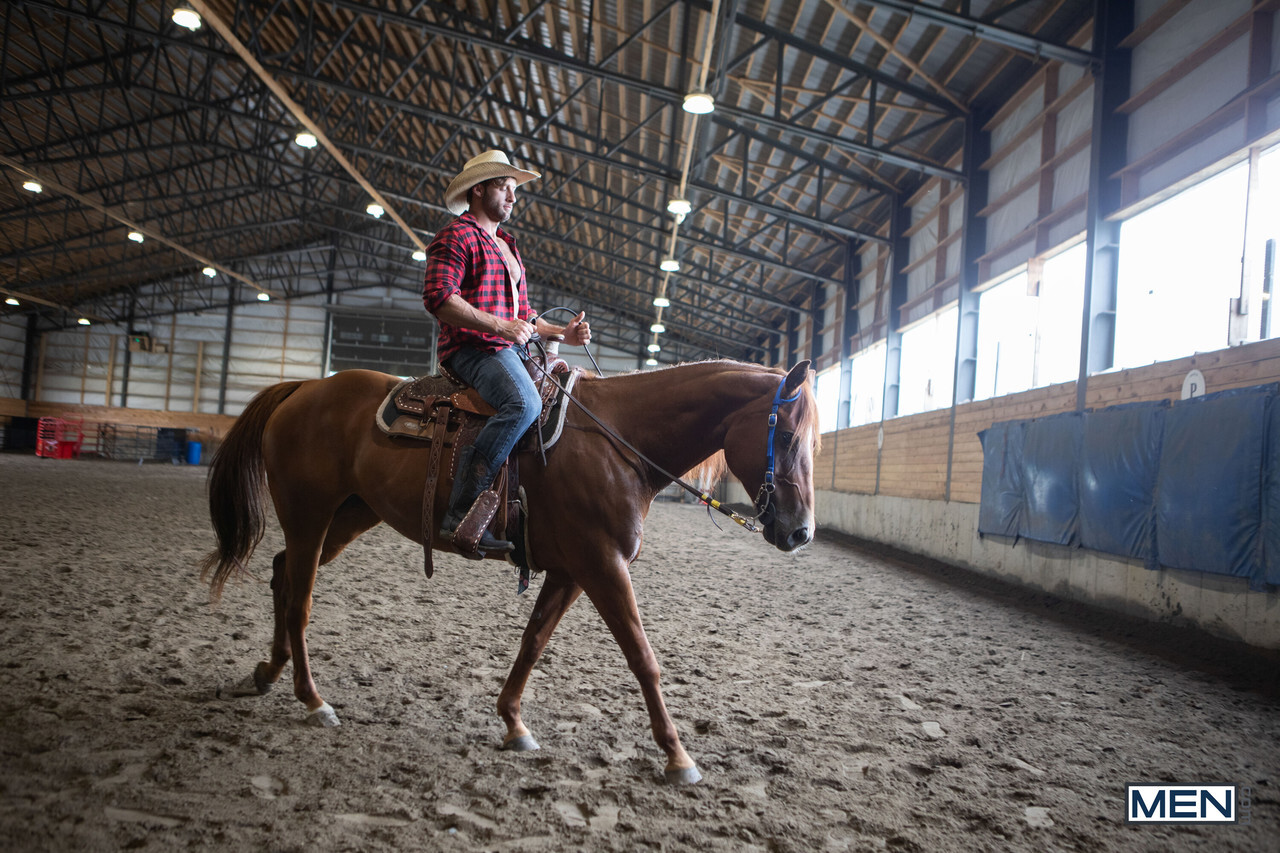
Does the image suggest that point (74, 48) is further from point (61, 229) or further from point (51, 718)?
point (51, 718)

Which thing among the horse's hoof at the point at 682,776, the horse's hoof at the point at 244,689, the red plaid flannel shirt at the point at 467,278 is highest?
the red plaid flannel shirt at the point at 467,278

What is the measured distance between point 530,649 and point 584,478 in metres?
0.79

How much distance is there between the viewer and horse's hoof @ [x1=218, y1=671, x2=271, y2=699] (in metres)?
3.50

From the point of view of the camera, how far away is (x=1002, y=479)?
9.62 metres

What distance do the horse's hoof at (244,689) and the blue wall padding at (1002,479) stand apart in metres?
8.55

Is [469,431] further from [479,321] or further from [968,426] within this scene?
[968,426]

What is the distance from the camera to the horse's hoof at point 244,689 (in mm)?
3502

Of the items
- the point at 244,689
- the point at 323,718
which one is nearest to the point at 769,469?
the point at 323,718

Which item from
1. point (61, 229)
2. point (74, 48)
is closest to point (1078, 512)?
point (74, 48)

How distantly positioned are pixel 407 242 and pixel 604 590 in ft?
109

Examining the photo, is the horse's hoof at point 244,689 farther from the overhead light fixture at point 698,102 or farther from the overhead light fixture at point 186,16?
the overhead light fixture at point 186,16

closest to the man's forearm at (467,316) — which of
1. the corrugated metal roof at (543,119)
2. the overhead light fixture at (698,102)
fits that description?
the overhead light fixture at (698,102)

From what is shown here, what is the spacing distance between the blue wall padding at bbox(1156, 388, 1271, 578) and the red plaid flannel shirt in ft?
18.5

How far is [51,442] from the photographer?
29984 mm
